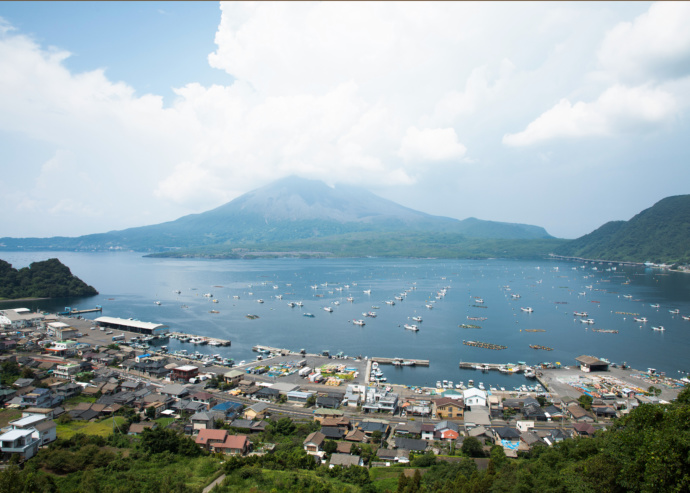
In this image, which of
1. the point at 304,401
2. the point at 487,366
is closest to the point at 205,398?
the point at 304,401

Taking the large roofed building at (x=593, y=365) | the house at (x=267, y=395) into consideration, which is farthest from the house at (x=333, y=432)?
Answer: the large roofed building at (x=593, y=365)

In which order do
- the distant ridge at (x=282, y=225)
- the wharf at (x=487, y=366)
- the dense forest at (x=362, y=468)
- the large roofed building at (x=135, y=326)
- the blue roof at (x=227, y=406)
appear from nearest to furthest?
the dense forest at (x=362, y=468), the blue roof at (x=227, y=406), the wharf at (x=487, y=366), the large roofed building at (x=135, y=326), the distant ridge at (x=282, y=225)

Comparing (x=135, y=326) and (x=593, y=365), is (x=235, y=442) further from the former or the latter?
(x=135, y=326)

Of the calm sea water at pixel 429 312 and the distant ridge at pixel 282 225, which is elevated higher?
the distant ridge at pixel 282 225

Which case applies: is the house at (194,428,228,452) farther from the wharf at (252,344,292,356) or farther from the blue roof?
the wharf at (252,344,292,356)

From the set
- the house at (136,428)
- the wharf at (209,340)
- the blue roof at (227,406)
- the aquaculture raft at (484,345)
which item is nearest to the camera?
the house at (136,428)

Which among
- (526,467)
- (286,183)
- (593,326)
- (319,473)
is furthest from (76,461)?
(286,183)

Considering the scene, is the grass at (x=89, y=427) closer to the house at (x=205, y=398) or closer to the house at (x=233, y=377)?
the house at (x=205, y=398)

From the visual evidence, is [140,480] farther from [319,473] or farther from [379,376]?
[379,376]
